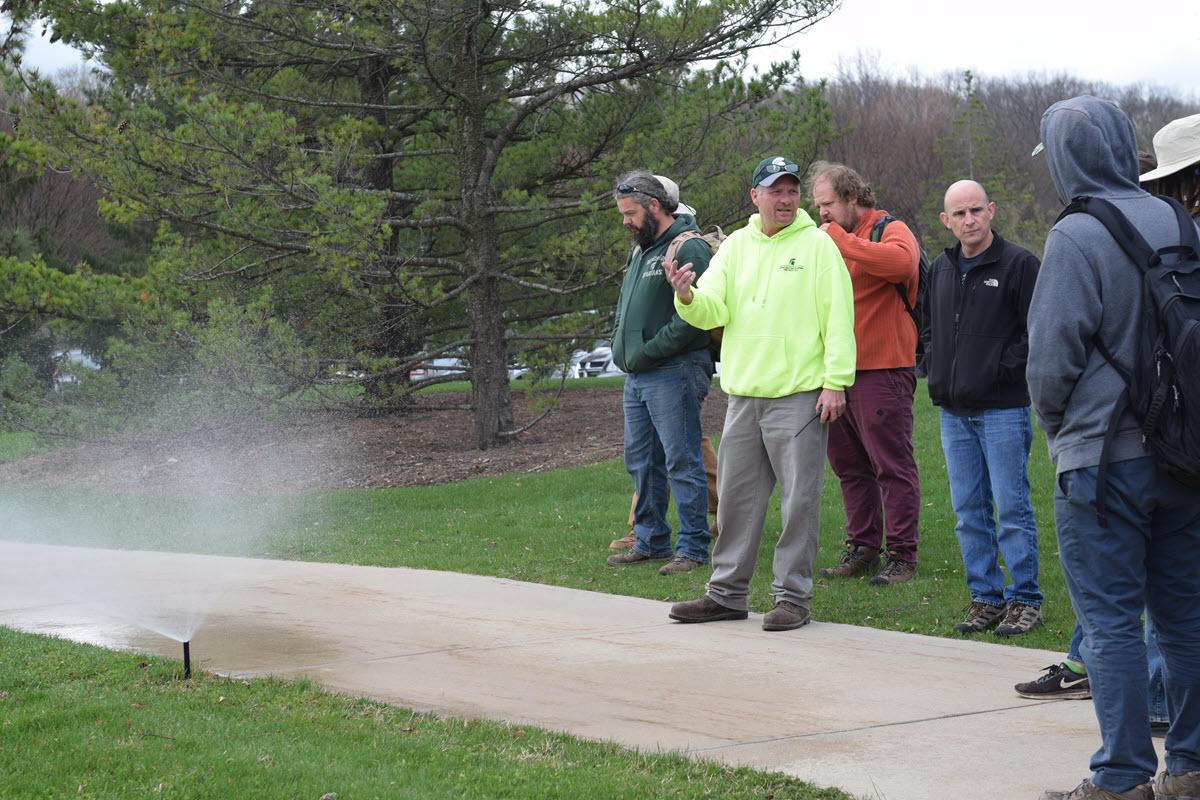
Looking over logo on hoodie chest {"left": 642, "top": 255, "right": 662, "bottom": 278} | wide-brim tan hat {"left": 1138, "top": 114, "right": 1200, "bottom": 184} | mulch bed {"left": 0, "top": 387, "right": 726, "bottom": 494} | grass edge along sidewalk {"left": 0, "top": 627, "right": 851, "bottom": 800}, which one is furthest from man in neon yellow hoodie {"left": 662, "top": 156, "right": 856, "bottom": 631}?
mulch bed {"left": 0, "top": 387, "right": 726, "bottom": 494}

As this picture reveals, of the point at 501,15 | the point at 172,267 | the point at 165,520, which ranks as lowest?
the point at 165,520

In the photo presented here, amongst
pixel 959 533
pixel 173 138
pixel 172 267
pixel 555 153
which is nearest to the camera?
pixel 959 533

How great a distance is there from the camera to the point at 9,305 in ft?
47.2

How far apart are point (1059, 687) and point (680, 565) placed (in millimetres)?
3247

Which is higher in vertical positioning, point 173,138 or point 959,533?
point 173,138

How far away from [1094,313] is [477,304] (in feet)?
40.8

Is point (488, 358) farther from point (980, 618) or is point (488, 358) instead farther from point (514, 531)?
point (980, 618)

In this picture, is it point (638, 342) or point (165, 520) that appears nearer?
point (638, 342)

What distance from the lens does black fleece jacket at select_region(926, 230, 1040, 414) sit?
6.03 m

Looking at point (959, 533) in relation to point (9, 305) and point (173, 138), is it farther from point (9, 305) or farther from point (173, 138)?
point (9, 305)

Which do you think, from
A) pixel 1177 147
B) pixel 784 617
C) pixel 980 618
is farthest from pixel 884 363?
pixel 1177 147

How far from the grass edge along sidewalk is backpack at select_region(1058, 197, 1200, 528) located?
4.14 ft

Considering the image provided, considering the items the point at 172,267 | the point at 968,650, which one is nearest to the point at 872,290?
the point at 968,650

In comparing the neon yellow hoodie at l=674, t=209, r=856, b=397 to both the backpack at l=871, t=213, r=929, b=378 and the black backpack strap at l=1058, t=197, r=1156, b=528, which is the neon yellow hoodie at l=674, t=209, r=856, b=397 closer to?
the backpack at l=871, t=213, r=929, b=378
